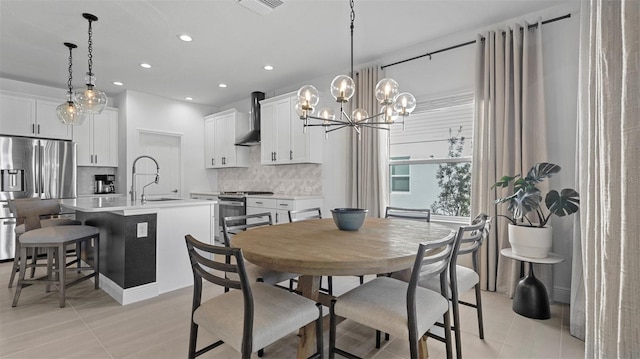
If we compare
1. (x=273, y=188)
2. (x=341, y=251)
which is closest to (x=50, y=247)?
(x=341, y=251)

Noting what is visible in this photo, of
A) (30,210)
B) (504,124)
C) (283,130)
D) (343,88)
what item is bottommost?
(30,210)

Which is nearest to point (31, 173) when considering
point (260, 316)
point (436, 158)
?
point (260, 316)

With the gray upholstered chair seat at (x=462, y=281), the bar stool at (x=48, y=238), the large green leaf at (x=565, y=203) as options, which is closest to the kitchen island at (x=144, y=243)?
the bar stool at (x=48, y=238)

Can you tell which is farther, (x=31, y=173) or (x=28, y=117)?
(x=28, y=117)

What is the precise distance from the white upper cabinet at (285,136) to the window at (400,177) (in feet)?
3.86

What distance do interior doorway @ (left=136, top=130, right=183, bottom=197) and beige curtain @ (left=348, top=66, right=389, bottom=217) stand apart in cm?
382

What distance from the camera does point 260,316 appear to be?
1408mm

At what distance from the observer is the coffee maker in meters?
5.36

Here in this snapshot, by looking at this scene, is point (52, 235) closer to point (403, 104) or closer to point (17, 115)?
point (17, 115)

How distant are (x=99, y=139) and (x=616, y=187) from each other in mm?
6446

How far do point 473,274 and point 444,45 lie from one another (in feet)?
8.48

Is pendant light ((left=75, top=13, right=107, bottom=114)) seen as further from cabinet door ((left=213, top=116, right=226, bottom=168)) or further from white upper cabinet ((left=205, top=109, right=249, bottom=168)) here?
cabinet door ((left=213, top=116, right=226, bottom=168))

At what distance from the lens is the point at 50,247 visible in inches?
109

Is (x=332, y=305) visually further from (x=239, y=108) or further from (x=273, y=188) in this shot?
(x=239, y=108)
